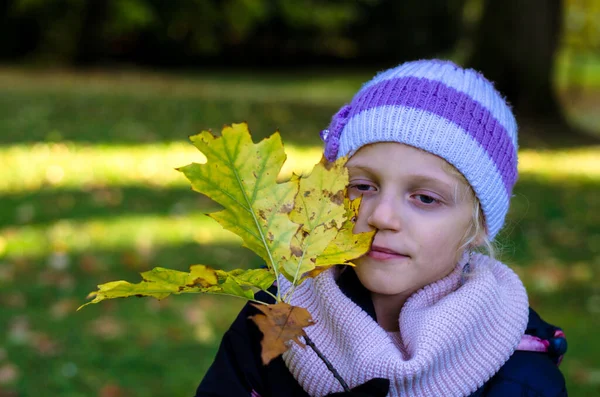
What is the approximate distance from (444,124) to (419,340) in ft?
1.58

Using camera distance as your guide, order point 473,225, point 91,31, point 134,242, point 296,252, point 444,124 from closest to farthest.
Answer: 1. point 296,252
2. point 444,124
3. point 473,225
4. point 134,242
5. point 91,31

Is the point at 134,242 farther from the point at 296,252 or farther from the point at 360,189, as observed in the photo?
the point at 296,252

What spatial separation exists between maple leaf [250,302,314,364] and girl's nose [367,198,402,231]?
42 centimetres

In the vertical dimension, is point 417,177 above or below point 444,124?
below

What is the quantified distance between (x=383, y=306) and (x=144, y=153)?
6357 millimetres

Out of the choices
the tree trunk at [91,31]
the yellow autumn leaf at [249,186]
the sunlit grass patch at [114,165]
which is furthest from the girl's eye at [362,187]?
the tree trunk at [91,31]

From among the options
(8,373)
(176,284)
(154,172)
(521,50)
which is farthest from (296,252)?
(521,50)

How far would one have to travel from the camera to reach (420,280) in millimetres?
1813

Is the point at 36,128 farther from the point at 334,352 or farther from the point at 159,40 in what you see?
the point at 159,40

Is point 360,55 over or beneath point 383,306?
beneath

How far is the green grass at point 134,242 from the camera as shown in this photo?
3.91m

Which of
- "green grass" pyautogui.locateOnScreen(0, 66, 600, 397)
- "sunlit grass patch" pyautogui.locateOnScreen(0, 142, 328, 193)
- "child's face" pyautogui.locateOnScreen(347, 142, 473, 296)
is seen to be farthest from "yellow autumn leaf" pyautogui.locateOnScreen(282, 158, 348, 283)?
"sunlit grass patch" pyautogui.locateOnScreen(0, 142, 328, 193)

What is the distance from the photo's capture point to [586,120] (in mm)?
17578

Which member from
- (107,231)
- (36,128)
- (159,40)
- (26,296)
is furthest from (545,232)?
(159,40)
